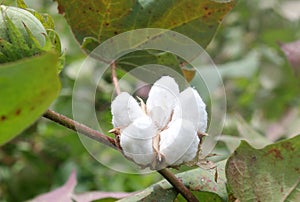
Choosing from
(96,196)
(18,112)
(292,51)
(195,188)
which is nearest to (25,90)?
(18,112)

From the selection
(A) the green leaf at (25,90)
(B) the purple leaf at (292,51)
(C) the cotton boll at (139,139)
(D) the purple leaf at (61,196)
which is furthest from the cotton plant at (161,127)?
(B) the purple leaf at (292,51)

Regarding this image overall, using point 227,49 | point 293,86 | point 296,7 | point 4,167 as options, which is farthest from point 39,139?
point 296,7

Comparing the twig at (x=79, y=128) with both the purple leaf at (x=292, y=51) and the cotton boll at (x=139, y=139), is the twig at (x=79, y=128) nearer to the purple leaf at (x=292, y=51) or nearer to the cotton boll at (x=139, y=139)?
the cotton boll at (x=139, y=139)

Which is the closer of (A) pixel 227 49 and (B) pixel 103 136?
(B) pixel 103 136

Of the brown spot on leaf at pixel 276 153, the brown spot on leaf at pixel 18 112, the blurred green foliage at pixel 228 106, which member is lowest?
the blurred green foliage at pixel 228 106

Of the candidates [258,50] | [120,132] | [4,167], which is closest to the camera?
[120,132]

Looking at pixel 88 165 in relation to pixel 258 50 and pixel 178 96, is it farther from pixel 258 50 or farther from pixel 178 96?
pixel 178 96

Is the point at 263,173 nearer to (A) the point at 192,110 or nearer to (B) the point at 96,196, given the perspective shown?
(A) the point at 192,110
